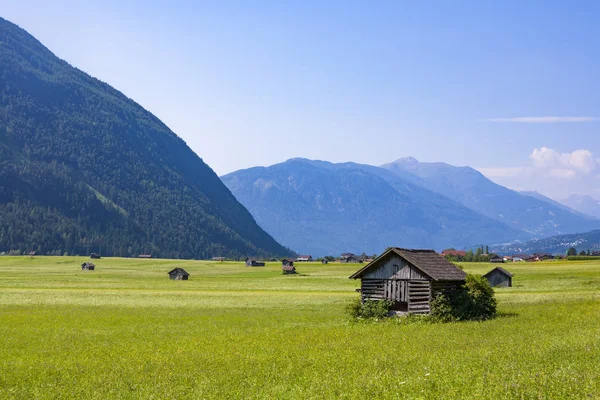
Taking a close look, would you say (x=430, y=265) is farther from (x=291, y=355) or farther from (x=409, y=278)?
(x=291, y=355)

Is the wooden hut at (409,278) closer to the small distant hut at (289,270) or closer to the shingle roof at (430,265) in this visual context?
the shingle roof at (430,265)

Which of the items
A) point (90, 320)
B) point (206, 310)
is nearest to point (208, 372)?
point (90, 320)

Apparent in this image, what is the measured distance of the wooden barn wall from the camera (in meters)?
48.6

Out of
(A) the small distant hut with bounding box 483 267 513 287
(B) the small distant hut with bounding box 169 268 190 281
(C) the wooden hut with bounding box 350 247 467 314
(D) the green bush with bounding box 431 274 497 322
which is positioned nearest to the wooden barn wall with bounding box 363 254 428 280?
(C) the wooden hut with bounding box 350 247 467 314

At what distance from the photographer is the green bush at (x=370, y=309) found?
47750mm

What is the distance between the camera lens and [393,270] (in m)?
49.5

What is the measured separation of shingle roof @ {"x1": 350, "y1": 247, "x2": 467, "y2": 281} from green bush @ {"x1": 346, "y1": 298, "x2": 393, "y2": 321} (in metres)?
2.88

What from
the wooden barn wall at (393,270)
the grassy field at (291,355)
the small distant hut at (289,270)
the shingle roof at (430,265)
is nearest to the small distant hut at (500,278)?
A: the grassy field at (291,355)

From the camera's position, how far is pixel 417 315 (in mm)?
46812

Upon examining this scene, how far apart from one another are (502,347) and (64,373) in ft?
63.1

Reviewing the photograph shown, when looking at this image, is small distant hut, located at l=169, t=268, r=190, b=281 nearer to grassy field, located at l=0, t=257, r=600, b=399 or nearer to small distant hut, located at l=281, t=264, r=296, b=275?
small distant hut, located at l=281, t=264, r=296, b=275

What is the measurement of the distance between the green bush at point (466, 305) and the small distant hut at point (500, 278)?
146 feet

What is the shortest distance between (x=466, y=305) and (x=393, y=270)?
20.3ft

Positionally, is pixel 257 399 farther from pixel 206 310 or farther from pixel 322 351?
pixel 206 310
